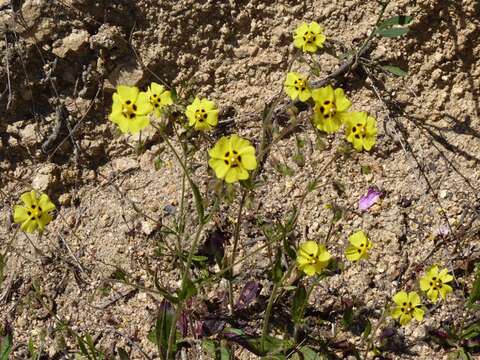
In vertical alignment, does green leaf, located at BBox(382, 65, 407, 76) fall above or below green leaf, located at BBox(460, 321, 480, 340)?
above

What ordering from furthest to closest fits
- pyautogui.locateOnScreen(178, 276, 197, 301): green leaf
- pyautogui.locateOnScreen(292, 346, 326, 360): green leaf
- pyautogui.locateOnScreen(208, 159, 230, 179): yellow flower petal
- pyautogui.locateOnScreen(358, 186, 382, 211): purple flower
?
pyautogui.locateOnScreen(358, 186, 382, 211): purple flower < pyautogui.locateOnScreen(292, 346, 326, 360): green leaf < pyautogui.locateOnScreen(178, 276, 197, 301): green leaf < pyautogui.locateOnScreen(208, 159, 230, 179): yellow flower petal

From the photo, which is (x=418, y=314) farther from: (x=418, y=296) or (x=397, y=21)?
(x=397, y=21)

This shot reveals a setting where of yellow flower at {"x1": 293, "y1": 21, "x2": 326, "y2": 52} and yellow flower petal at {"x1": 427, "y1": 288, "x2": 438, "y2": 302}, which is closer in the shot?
yellow flower petal at {"x1": 427, "y1": 288, "x2": 438, "y2": 302}

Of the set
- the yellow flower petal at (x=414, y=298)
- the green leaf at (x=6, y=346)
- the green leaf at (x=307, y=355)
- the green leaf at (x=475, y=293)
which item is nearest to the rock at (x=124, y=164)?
the green leaf at (x=6, y=346)

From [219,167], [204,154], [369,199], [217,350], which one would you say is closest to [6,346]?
[217,350]

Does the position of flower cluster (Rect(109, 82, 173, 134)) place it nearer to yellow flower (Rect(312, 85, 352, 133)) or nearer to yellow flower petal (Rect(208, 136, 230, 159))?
yellow flower petal (Rect(208, 136, 230, 159))

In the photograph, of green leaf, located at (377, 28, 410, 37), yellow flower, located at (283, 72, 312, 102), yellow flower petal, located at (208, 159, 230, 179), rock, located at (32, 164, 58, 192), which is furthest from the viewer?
rock, located at (32, 164, 58, 192)

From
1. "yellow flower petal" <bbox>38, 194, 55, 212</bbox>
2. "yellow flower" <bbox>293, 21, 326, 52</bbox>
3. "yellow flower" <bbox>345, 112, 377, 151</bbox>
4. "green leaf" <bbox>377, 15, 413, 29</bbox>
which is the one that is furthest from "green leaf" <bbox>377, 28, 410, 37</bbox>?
"yellow flower petal" <bbox>38, 194, 55, 212</bbox>

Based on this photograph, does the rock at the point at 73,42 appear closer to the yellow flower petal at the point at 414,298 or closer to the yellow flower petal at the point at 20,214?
the yellow flower petal at the point at 20,214
